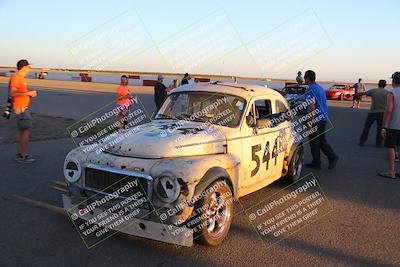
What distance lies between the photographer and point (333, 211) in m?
5.85

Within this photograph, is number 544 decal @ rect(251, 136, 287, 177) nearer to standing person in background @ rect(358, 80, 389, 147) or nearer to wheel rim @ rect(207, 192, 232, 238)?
wheel rim @ rect(207, 192, 232, 238)

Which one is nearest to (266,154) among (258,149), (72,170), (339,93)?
(258,149)

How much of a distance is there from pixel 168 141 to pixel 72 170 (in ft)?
3.93

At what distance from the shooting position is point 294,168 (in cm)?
705

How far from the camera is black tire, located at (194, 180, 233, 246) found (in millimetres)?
4152

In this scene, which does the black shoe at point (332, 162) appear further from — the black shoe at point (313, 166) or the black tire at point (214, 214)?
the black tire at point (214, 214)

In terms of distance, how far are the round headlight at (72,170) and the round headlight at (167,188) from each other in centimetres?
108

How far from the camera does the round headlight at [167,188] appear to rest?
4035mm

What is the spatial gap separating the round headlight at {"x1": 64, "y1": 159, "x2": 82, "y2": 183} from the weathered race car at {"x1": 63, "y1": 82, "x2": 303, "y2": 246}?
1cm

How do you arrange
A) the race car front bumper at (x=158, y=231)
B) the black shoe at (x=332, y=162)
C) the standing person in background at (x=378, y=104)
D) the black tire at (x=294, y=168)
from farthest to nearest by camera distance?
the standing person in background at (x=378, y=104)
the black shoe at (x=332, y=162)
the black tire at (x=294, y=168)
the race car front bumper at (x=158, y=231)

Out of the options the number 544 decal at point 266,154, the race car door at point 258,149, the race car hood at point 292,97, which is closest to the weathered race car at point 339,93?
the race car hood at point 292,97

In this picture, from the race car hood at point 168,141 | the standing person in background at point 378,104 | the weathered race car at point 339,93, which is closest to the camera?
the race car hood at point 168,141

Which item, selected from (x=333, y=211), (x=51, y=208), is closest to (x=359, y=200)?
(x=333, y=211)

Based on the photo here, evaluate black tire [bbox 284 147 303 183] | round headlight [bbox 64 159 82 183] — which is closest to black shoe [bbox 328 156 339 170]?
black tire [bbox 284 147 303 183]
